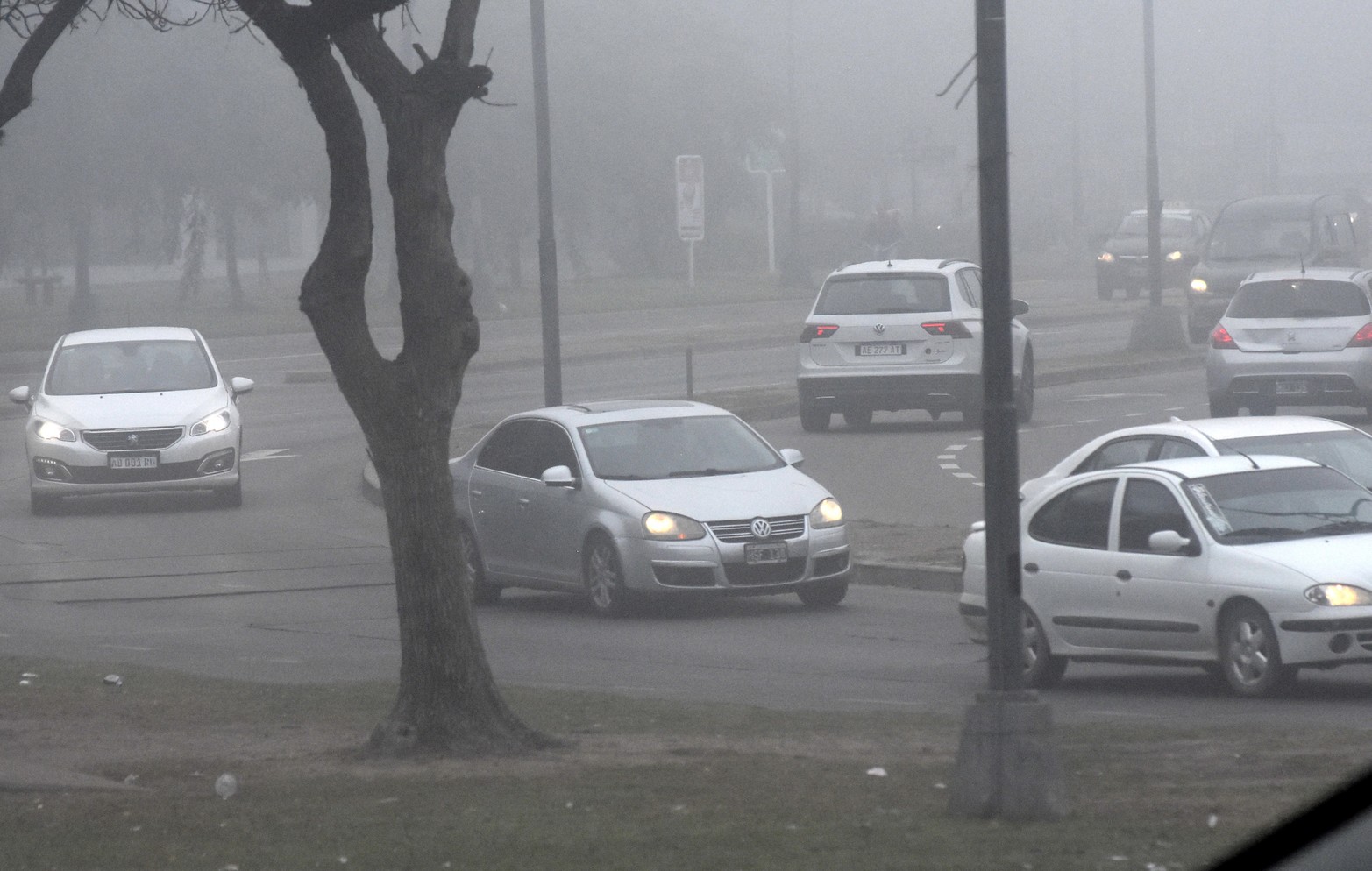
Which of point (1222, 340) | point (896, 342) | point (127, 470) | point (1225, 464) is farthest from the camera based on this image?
point (896, 342)

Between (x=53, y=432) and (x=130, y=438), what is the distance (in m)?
0.77

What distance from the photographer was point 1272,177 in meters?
→ 65.4

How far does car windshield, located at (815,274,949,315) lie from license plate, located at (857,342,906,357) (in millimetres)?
369

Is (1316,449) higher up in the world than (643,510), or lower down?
higher up

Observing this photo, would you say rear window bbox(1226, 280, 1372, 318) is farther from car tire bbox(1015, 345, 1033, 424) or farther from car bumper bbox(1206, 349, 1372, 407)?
car tire bbox(1015, 345, 1033, 424)

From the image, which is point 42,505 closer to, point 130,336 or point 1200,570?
point 130,336

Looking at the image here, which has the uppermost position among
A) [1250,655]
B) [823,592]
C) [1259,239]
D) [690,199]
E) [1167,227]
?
[690,199]

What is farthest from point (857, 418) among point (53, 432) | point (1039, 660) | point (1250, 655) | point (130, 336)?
point (1250, 655)

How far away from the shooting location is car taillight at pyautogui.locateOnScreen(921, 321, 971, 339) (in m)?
23.8

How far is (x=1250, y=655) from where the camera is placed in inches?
424

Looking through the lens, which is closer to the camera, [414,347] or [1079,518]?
[414,347]

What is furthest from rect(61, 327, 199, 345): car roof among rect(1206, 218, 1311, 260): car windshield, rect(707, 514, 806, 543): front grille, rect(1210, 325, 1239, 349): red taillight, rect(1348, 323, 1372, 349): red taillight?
rect(1206, 218, 1311, 260): car windshield

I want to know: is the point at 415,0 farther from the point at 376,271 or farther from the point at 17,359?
the point at 376,271

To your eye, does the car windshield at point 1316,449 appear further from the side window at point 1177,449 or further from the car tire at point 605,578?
the car tire at point 605,578
